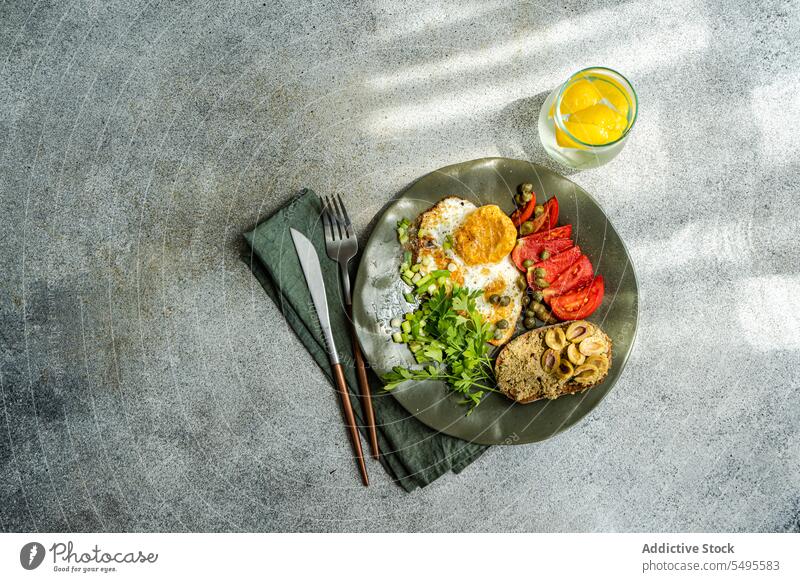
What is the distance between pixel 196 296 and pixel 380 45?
67cm

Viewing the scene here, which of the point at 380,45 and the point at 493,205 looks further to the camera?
the point at 380,45

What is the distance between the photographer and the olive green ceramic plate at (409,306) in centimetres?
113

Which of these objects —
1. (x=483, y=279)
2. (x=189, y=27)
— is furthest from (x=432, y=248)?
(x=189, y=27)

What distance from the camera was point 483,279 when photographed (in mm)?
1126

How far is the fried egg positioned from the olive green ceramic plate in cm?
4

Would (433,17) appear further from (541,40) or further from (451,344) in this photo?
(451,344)

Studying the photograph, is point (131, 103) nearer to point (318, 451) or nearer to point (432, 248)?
point (432, 248)

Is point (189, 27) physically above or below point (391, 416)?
above

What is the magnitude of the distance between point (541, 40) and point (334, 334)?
783 millimetres

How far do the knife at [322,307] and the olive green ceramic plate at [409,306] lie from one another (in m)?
0.07

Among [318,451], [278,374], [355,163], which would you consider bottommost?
[318,451]

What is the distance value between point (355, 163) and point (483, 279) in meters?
0.37

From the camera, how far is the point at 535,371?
1.12 meters
